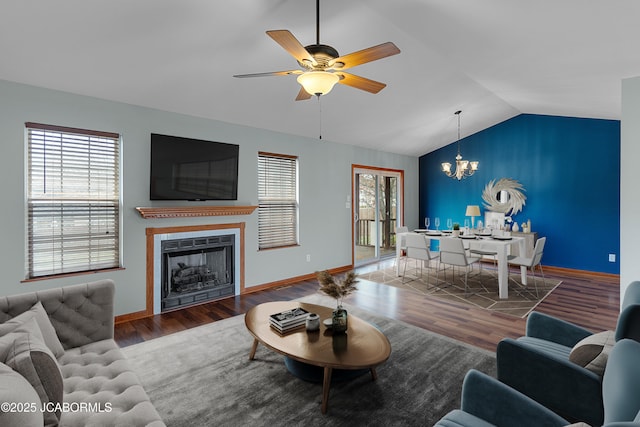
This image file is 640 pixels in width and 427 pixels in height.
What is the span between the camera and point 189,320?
12.2 feet

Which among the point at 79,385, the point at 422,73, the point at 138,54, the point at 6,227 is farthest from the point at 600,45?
the point at 6,227

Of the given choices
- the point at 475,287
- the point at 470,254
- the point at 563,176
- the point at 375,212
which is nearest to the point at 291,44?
the point at 475,287

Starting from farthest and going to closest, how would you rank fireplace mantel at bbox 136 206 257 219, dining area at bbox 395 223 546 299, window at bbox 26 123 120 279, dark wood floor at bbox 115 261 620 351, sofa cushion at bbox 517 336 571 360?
dining area at bbox 395 223 546 299 < fireplace mantel at bbox 136 206 257 219 < dark wood floor at bbox 115 261 620 351 < window at bbox 26 123 120 279 < sofa cushion at bbox 517 336 571 360

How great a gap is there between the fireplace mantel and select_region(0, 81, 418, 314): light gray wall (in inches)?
4.9

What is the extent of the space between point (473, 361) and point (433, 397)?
27.3 inches

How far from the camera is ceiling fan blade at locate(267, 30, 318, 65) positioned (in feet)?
6.04

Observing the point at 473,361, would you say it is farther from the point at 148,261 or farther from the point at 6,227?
the point at 6,227

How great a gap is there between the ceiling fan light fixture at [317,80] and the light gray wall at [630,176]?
3.04 m

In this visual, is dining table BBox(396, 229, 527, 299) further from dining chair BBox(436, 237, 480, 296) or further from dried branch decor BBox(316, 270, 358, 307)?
dried branch decor BBox(316, 270, 358, 307)

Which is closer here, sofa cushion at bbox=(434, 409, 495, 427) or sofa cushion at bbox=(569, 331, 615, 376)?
sofa cushion at bbox=(434, 409, 495, 427)

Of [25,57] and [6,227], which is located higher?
[25,57]

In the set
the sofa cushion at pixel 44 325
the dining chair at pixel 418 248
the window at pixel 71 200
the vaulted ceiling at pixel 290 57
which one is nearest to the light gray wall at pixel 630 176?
the vaulted ceiling at pixel 290 57

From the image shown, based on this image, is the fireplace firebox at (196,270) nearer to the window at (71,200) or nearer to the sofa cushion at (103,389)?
the window at (71,200)

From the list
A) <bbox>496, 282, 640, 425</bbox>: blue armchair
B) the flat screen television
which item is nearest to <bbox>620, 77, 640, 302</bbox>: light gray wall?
<bbox>496, 282, 640, 425</bbox>: blue armchair
